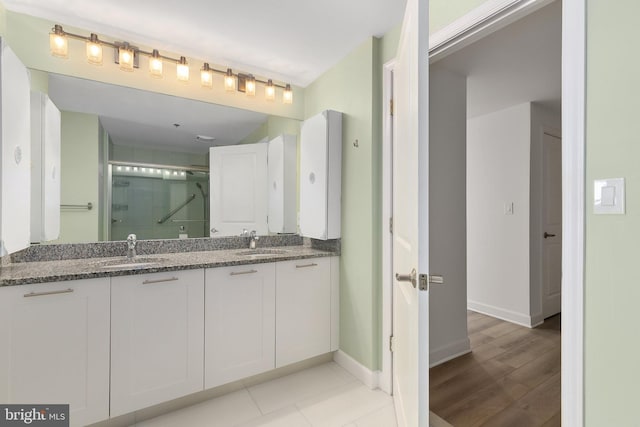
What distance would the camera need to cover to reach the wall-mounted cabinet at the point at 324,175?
7.39ft

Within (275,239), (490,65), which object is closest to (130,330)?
(275,239)

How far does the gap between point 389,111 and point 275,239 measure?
1439 mm

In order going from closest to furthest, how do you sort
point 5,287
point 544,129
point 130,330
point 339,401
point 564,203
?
point 564,203 → point 5,287 → point 130,330 → point 339,401 → point 544,129

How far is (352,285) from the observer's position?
87.4 inches

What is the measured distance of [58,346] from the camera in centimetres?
142

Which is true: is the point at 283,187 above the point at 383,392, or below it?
above

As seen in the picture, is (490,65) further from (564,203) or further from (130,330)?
(130,330)

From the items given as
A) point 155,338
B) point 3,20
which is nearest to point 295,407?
point 155,338

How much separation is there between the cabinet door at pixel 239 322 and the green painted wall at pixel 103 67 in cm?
142

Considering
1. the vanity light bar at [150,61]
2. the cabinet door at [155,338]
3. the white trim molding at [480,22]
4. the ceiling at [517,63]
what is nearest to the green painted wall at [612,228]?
the white trim molding at [480,22]

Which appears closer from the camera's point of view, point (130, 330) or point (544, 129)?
point (130, 330)

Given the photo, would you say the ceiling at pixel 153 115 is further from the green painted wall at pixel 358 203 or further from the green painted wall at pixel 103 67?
the green painted wall at pixel 358 203

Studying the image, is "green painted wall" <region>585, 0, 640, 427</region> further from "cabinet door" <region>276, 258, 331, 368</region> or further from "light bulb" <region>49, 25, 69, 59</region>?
"light bulb" <region>49, 25, 69, 59</region>

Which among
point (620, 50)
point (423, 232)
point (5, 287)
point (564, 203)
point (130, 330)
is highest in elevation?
point (620, 50)
